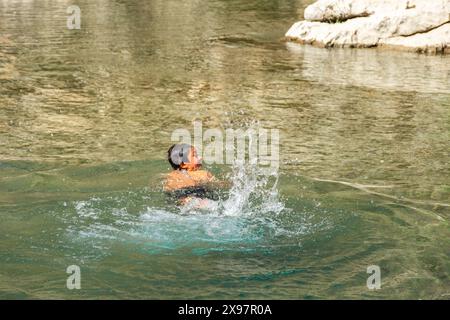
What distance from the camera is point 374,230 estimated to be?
759cm

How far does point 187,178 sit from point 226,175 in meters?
1.28

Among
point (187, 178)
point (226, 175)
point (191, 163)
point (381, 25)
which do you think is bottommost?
point (226, 175)

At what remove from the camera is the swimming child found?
319 inches

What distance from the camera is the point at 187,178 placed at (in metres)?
8.15

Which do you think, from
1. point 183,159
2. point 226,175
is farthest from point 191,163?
point 226,175

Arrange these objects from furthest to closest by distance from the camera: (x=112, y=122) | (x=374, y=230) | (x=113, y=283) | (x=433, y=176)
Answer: (x=112, y=122) < (x=433, y=176) < (x=374, y=230) < (x=113, y=283)

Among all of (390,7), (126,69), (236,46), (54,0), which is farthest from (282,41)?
(54,0)

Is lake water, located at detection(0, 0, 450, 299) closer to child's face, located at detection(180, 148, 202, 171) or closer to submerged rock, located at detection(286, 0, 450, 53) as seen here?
child's face, located at detection(180, 148, 202, 171)

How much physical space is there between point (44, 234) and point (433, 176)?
4454 mm

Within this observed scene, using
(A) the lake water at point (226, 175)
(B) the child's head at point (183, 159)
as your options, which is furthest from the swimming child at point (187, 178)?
(A) the lake water at point (226, 175)

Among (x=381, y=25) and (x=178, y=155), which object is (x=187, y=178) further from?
(x=381, y=25)

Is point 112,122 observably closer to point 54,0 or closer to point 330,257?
point 330,257

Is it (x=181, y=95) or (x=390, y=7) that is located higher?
(x=390, y=7)

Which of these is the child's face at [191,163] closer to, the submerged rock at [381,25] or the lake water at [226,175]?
the lake water at [226,175]
